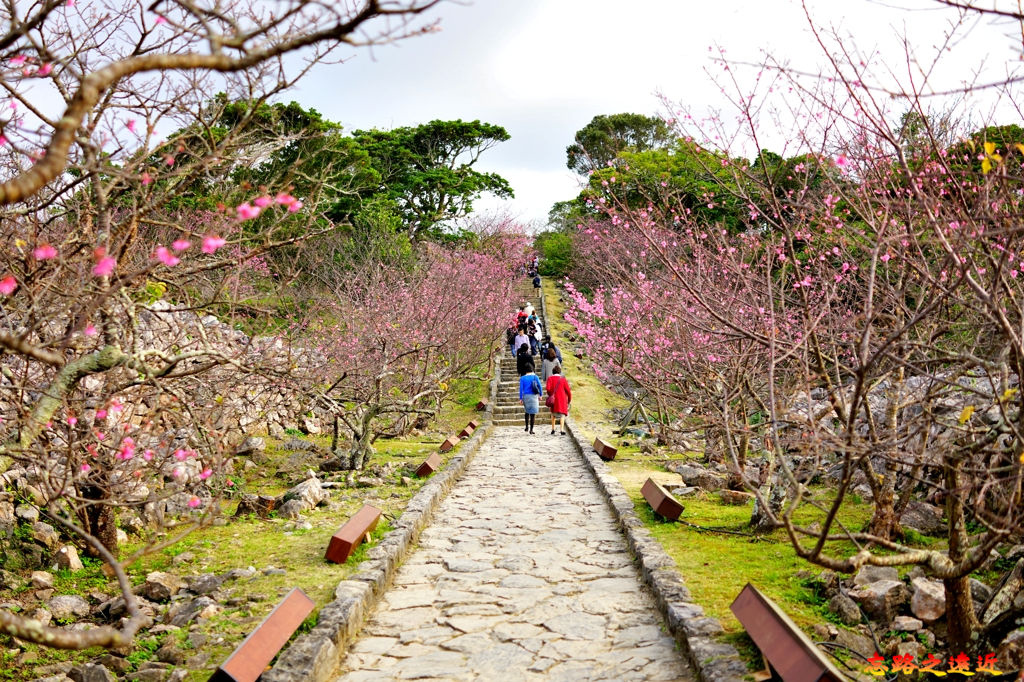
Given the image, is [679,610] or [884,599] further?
[679,610]

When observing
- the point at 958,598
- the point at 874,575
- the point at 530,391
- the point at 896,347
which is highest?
the point at 896,347

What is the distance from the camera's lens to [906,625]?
4.92 m

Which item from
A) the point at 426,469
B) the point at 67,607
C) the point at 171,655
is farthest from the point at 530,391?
the point at 171,655

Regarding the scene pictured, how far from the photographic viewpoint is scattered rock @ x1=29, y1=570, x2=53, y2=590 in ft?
20.9

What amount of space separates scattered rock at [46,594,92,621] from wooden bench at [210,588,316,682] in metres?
2.24

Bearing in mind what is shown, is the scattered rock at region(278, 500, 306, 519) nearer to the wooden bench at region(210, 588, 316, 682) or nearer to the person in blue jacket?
the wooden bench at region(210, 588, 316, 682)

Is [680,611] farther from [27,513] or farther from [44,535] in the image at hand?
[27,513]

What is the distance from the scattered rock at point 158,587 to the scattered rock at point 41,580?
0.84 meters

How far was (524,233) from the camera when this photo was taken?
43.6 meters

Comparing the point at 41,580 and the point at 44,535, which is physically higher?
the point at 44,535

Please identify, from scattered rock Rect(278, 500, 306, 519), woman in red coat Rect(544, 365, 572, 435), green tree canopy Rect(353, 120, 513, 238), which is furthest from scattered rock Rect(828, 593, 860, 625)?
green tree canopy Rect(353, 120, 513, 238)

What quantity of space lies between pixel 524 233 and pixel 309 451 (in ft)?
104

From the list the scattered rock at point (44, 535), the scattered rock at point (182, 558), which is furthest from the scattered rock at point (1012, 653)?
the scattered rock at point (44, 535)

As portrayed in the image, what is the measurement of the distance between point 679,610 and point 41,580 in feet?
17.8
